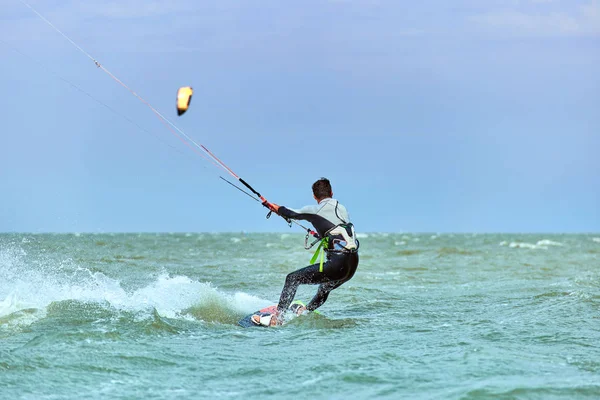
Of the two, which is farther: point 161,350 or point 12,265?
point 12,265

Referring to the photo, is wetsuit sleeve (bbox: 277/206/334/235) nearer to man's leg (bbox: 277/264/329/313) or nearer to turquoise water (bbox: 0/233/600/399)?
man's leg (bbox: 277/264/329/313)

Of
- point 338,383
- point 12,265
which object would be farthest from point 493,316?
point 12,265

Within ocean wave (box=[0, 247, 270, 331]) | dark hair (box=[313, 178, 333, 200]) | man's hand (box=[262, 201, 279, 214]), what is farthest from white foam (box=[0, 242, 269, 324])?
dark hair (box=[313, 178, 333, 200])

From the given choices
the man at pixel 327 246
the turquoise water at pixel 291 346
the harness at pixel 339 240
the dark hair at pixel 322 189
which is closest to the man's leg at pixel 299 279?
the man at pixel 327 246

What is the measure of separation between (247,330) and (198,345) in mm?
1381

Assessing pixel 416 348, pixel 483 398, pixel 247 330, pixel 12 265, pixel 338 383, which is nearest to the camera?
pixel 483 398

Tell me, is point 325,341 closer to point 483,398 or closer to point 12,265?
point 483,398

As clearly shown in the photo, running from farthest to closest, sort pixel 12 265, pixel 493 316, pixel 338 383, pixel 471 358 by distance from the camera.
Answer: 1. pixel 12 265
2. pixel 493 316
3. pixel 471 358
4. pixel 338 383

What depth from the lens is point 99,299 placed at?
11.4m

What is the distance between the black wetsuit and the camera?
961 cm

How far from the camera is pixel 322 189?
980 centimetres

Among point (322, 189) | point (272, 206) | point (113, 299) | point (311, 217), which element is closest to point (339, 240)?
point (311, 217)

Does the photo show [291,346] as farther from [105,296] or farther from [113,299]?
[105,296]

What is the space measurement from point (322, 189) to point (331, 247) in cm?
78
